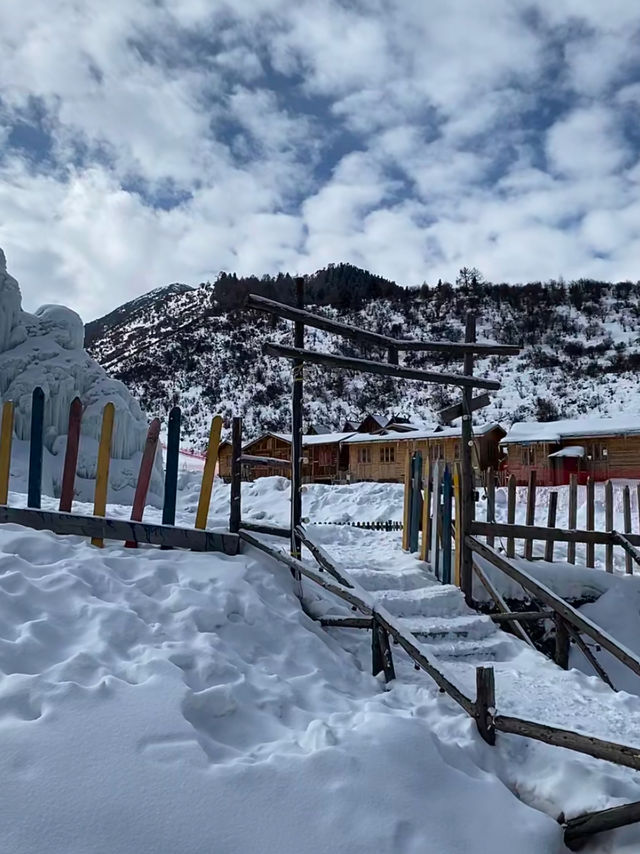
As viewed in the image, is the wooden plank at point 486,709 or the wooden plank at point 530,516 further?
the wooden plank at point 530,516

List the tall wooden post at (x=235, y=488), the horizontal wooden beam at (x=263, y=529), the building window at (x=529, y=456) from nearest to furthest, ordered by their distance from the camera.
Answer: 1. the tall wooden post at (x=235, y=488)
2. the horizontal wooden beam at (x=263, y=529)
3. the building window at (x=529, y=456)

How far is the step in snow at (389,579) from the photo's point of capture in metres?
7.00

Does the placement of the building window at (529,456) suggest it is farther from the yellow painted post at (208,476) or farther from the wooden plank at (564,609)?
the yellow painted post at (208,476)

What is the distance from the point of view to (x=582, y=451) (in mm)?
27656

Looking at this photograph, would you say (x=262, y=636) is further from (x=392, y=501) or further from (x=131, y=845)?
(x=392, y=501)

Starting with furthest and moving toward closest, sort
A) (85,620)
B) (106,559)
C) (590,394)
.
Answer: (590,394) → (106,559) → (85,620)

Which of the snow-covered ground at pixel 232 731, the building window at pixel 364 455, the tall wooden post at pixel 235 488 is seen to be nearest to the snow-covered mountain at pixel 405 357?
the building window at pixel 364 455

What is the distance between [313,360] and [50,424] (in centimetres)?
1262

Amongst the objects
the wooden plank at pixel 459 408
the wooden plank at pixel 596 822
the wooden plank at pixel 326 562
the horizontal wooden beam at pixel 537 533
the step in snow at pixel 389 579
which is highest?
the wooden plank at pixel 459 408

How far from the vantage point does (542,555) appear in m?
8.83

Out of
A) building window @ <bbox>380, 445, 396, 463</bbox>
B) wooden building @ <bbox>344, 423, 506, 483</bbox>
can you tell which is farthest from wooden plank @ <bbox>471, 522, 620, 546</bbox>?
building window @ <bbox>380, 445, 396, 463</bbox>

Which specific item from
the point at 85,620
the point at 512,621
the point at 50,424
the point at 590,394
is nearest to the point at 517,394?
the point at 590,394

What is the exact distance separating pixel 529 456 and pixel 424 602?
2450 centimetres

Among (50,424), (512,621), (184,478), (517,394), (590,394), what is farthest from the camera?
(517,394)
